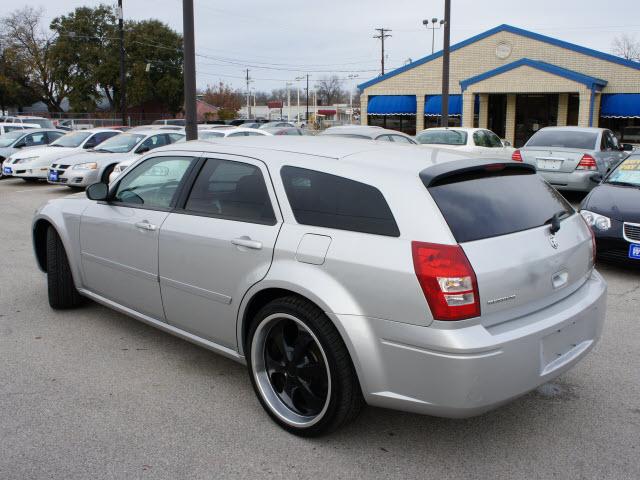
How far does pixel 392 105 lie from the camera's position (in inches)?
1344

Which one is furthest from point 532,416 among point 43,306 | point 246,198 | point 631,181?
point 631,181

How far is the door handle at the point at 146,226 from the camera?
4.21m

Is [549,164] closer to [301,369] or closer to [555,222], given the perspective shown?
[555,222]

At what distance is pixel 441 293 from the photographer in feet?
9.30

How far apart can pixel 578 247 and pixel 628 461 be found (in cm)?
117

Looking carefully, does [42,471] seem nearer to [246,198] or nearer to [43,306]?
[246,198]

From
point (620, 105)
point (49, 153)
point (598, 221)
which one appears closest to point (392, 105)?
point (620, 105)

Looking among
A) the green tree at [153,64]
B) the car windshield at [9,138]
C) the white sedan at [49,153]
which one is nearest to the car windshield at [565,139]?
the white sedan at [49,153]

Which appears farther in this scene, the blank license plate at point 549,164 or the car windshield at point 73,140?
the car windshield at point 73,140

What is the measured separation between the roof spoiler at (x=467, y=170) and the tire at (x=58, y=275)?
3494mm

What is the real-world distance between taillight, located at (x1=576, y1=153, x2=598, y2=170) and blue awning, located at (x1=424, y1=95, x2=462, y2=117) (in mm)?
21187

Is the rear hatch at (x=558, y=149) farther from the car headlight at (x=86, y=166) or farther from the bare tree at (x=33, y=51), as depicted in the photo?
the bare tree at (x=33, y=51)

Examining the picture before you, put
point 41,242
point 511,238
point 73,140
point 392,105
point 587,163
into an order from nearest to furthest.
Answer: point 511,238 → point 41,242 → point 587,163 → point 73,140 → point 392,105

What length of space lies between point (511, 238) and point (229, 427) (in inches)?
74.2
